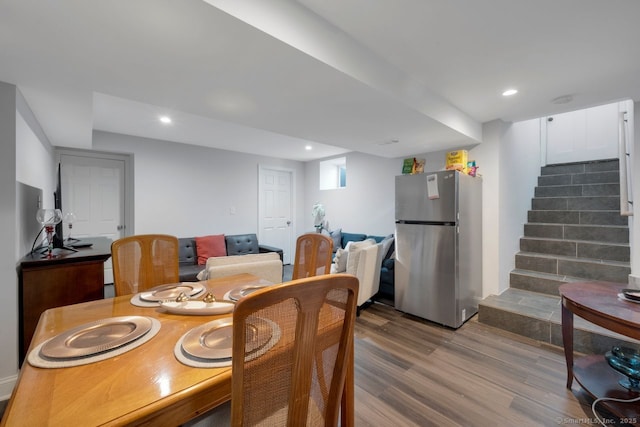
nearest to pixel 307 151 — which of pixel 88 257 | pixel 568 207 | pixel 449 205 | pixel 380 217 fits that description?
pixel 380 217

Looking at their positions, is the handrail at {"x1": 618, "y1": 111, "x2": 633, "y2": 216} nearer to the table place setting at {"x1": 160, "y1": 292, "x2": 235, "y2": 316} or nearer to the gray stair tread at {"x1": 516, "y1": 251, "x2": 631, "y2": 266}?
the gray stair tread at {"x1": 516, "y1": 251, "x2": 631, "y2": 266}

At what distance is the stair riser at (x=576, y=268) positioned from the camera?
2709mm

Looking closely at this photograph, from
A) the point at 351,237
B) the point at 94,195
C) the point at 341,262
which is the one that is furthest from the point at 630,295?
the point at 94,195

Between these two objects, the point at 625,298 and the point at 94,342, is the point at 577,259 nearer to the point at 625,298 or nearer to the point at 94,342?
the point at 625,298

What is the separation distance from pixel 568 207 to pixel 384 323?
3.10 m

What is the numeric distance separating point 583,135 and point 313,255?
16.4 ft

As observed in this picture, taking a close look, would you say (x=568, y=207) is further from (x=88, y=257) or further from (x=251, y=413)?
(x=88, y=257)

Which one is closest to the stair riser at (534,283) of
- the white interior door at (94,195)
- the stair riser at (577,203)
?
the stair riser at (577,203)

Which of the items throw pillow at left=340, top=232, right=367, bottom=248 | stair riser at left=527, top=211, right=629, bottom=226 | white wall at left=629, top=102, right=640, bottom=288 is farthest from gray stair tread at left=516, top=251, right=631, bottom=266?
throw pillow at left=340, top=232, right=367, bottom=248

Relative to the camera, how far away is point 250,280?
192 cm

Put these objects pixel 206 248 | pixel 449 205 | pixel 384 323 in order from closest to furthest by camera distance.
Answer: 1. pixel 449 205
2. pixel 384 323
3. pixel 206 248

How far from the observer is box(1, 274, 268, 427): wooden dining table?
2.15ft

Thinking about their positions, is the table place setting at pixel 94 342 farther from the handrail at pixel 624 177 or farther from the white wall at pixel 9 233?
the handrail at pixel 624 177

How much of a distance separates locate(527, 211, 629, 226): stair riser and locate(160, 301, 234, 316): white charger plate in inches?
168
